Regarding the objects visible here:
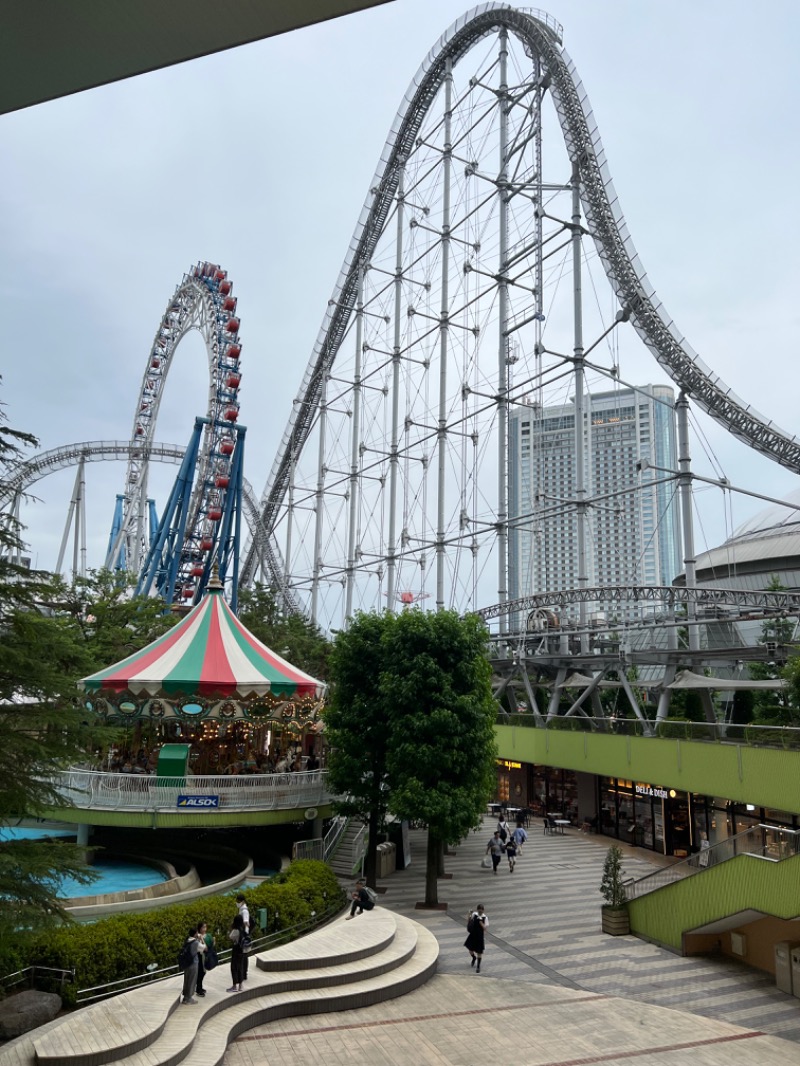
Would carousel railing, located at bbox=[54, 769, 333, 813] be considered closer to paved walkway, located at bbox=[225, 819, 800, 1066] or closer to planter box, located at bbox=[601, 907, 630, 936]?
paved walkway, located at bbox=[225, 819, 800, 1066]

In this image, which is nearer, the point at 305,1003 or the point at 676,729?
the point at 305,1003

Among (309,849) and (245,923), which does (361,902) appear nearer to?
(245,923)

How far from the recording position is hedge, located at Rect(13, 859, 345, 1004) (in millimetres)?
13109

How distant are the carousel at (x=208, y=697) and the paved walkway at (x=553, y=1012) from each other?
23.2ft

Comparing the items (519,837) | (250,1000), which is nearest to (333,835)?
(519,837)

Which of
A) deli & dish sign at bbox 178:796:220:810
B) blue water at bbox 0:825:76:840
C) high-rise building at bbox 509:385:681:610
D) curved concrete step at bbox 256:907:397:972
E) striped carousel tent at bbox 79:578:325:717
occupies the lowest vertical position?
curved concrete step at bbox 256:907:397:972

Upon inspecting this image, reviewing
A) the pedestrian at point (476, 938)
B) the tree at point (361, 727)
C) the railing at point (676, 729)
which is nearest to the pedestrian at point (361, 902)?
the pedestrian at point (476, 938)

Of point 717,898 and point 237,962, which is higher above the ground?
point 717,898

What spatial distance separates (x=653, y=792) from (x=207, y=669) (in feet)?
48.0

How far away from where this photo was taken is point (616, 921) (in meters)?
19.0

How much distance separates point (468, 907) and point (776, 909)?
785 cm

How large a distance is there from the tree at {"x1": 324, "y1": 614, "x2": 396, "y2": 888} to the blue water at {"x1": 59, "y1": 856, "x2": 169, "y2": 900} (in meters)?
5.27

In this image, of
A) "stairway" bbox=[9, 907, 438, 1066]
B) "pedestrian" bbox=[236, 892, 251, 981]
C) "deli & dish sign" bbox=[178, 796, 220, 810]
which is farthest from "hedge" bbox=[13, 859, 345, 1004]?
"deli & dish sign" bbox=[178, 796, 220, 810]

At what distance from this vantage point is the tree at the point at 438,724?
795 inches
